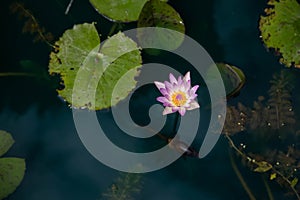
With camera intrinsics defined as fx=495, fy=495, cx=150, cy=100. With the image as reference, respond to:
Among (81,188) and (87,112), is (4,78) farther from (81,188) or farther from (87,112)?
(81,188)

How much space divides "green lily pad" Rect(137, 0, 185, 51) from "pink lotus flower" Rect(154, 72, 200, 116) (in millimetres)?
187

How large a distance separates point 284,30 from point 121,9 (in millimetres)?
726

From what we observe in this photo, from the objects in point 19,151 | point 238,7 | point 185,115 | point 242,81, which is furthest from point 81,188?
point 238,7

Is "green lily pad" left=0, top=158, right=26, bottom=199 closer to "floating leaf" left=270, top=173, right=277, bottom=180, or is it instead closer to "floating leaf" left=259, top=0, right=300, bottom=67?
"floating leaf" left=270, top=173, right=277, bottom=180

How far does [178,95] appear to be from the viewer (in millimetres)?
2098

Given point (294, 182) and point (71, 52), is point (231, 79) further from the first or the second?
point (71, 52)

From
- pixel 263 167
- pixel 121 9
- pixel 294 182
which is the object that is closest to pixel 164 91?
pixel 121 9

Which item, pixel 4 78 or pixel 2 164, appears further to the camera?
pixel 4 78

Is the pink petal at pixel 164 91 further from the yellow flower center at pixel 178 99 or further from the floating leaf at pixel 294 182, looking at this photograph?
the floating leaf at pixel 294 182

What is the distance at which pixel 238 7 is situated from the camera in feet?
7.84

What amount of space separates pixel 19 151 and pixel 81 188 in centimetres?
32

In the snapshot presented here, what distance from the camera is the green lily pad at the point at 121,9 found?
86.3 inches

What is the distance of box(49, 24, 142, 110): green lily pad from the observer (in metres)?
2.12

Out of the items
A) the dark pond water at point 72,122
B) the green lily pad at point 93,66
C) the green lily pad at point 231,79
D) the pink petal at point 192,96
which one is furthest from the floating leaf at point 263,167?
the green lily pad at point 93,66
